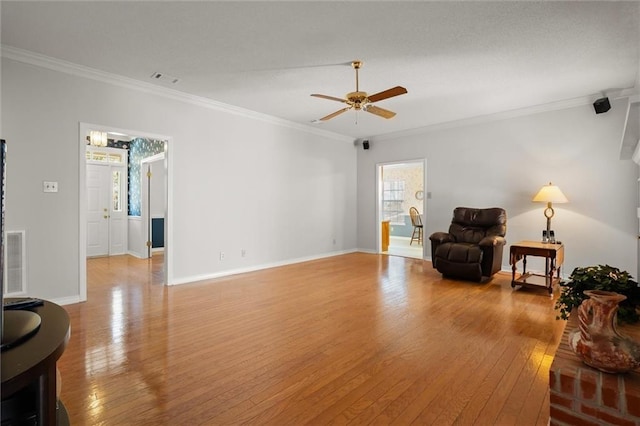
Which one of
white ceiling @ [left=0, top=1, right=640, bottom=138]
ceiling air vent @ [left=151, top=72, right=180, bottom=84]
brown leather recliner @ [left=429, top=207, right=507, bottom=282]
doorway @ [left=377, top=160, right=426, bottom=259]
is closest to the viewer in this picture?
white ceiling @ [left=0, top=1, right=640, bottom=138]

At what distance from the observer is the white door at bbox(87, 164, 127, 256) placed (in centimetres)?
680

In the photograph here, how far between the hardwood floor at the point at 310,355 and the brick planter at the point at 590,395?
1.29 ft

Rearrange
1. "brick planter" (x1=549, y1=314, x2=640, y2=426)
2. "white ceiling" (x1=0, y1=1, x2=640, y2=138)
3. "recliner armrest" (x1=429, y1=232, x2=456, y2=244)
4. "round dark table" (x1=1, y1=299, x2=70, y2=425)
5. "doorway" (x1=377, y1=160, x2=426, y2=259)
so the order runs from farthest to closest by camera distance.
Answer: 1. "doorway" (x1=377, y1=160, x2=426, y2=259)
2. "recliner armrest" (x1=429, y1=232, x2=456, y2=244)
3. "white ceiling" (x1=0, y1=1, x2=640, y2=138)
4. "brick planter" (x1=549, y1=314, x2=640, y2=426)
5. "round dark table" (x1=1, y1=299, x2=70, y2=425)

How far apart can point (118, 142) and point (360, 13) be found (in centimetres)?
678

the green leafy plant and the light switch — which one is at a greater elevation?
the light switch

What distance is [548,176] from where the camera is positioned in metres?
4.91

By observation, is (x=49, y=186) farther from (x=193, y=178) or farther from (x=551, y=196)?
(x=551, y=196)

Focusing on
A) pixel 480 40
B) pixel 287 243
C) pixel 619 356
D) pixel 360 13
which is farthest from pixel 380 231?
pixel 619 356

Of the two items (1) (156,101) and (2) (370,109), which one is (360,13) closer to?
(2) (370,109)

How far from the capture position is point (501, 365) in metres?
2.24

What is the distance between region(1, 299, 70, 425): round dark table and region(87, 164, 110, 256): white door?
7072 mm

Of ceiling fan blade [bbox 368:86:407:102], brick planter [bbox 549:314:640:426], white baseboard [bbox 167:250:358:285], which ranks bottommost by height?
white baseboard [bbox 167:250:358:285]

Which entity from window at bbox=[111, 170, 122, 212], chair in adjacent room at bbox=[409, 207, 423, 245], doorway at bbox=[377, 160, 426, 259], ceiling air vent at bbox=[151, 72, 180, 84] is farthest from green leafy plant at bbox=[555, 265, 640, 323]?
window at bbox=[111, 170, 122, 212]

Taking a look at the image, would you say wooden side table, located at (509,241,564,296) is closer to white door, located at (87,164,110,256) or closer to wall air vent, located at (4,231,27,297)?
wall air vent, located at (4,231,27,297)
